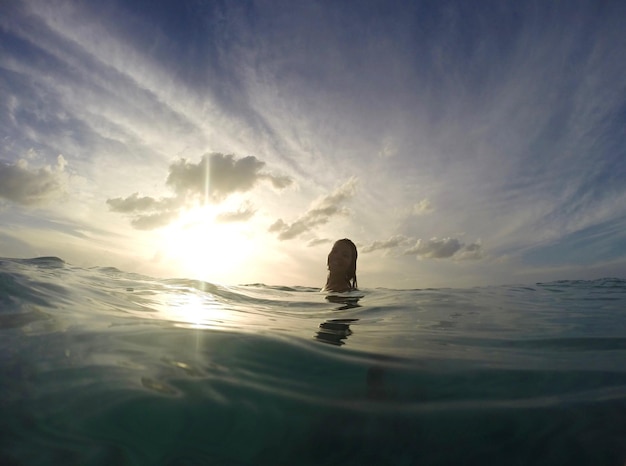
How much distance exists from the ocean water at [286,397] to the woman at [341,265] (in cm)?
764

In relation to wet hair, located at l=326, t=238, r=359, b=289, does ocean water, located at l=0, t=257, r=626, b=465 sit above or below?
below

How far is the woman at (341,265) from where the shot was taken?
1253cm

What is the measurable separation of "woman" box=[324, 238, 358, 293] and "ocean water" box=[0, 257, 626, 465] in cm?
764

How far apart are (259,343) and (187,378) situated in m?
1.19

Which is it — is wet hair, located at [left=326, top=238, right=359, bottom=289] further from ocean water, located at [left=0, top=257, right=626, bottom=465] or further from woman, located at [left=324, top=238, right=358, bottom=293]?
ocean water, located at [left=0, top=257, right=626, bottom=465]

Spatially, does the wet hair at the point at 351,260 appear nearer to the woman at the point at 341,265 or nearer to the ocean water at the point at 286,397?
the woman at the point at 341,265

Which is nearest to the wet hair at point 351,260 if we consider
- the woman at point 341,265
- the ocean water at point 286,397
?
the woman at point 341,265

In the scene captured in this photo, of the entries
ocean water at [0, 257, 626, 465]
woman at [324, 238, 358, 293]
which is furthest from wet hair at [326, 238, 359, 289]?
ocean water at [0, 257, 626, 465]

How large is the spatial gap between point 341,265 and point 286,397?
989 cm

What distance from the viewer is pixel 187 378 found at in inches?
117

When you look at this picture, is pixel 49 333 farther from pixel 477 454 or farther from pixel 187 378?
pixel 477 454

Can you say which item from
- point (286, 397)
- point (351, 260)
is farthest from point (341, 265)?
point (286, 397)

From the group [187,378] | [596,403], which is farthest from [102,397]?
[596,403]

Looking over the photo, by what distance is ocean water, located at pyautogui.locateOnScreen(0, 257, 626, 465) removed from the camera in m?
2.22
